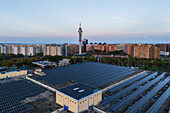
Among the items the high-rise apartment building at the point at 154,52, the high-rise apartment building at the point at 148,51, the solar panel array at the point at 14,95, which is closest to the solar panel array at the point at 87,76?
the solar panel array at the point at 14,95

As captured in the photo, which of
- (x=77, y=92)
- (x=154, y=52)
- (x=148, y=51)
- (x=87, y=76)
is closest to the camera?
(x=77, y=92)

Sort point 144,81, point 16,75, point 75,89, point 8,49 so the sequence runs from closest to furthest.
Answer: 1. point 75,89
2. point 144,81
3. point 16,75
4. point 8,49

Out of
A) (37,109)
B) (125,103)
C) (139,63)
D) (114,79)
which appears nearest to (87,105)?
(125,103)

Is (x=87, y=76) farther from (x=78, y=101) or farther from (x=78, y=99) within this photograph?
(x=78, y=101)

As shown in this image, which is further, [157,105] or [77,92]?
[77,92]

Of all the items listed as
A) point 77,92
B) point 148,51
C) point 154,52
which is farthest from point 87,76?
point 154,52

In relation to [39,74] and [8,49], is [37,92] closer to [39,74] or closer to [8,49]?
[39,74]

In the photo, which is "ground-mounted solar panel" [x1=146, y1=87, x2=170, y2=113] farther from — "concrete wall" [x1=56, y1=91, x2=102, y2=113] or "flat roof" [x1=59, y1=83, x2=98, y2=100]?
"flat roof" [x1=59, y1=83, x2=98, y2=100]
